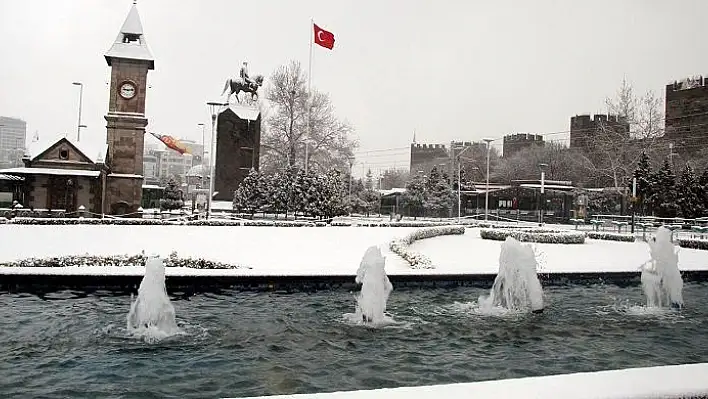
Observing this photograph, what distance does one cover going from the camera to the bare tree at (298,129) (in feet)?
159

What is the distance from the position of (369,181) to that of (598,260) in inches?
1959

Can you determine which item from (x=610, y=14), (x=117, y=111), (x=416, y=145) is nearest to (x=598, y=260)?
(x=610, y=14)

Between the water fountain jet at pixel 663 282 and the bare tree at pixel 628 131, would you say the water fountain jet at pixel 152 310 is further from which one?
the bare tree at pixel 628 131

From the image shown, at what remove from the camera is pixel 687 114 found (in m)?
37.3

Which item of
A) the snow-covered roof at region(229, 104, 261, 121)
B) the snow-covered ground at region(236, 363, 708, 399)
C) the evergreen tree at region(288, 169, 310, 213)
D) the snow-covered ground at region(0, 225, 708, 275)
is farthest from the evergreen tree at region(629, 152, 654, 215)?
the snow-covered ground at region(236, 363, 708, 399)

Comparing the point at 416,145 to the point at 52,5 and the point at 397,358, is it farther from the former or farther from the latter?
the point at 397,358

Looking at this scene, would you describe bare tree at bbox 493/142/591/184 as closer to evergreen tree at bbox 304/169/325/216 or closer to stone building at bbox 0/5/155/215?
evergreen tree at bbox 304/169/325/216

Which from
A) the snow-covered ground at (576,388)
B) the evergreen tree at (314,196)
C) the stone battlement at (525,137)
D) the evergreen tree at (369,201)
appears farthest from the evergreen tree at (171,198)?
the stone battlement at (525,137)

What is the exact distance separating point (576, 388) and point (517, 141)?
299 ft

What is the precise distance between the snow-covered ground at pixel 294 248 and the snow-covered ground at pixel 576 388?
761cm

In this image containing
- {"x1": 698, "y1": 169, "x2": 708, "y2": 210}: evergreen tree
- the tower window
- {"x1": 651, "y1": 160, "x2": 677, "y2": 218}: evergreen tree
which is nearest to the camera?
{"x1": 698, "y1": 169, "x2": 708, "y2": 210}: evergreen tree

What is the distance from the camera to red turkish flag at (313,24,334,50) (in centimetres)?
3506

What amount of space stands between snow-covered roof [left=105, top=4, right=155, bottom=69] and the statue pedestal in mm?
9735

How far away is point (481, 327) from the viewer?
8.73m
